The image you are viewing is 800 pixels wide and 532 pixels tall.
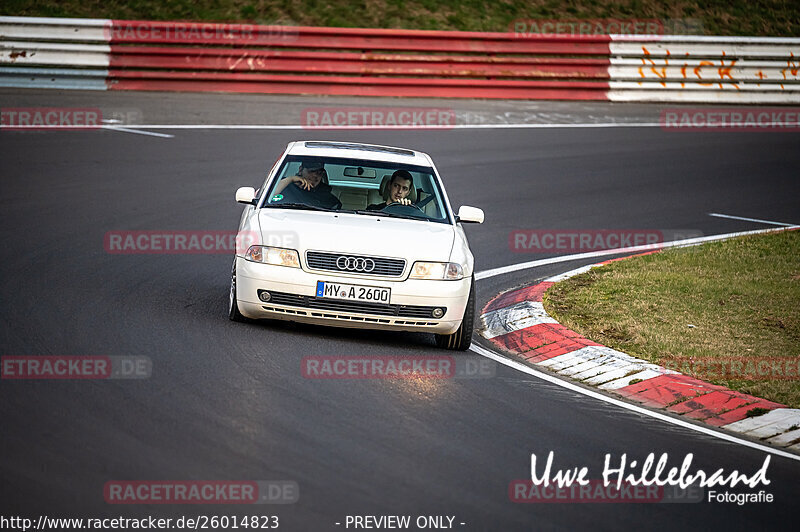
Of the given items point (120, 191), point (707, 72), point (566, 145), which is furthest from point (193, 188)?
point (707, 72)

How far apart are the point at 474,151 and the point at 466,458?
12626mm

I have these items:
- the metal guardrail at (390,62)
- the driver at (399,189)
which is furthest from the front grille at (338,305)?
the metal guardrail at (390,62)

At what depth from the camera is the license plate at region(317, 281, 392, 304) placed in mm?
8406

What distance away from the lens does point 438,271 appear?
8.62 metres

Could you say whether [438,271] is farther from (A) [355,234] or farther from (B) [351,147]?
(B) [351,147]

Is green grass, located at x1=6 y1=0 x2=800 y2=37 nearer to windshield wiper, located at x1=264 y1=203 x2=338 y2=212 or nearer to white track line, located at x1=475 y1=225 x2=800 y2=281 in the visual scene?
white track line, located at x1=475 y1=225 x2=800 y2=281

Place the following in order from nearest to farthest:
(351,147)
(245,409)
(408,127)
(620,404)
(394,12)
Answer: (245,409) < (620,404) < (351,147) < (408,127) < (394,12)

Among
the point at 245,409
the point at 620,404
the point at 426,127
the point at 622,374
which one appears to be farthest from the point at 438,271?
the point at 426,127

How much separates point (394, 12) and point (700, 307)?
16.9 m

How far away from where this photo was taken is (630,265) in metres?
12.0

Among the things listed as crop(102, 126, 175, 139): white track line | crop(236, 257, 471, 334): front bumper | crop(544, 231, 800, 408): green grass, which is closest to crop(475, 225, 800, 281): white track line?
crop(544, 231, 800, 408): green grass

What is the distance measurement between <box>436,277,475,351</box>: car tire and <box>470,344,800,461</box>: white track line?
0.19 m

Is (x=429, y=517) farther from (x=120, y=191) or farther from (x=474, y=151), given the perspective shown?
(x=474, y=151)

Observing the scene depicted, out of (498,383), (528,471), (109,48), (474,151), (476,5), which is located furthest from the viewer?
(476,5)
